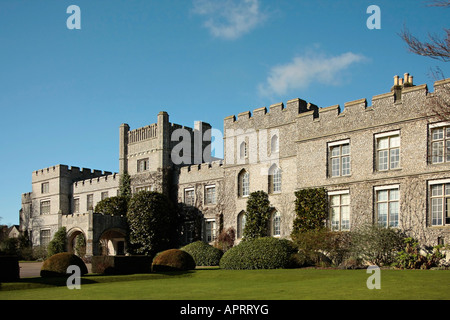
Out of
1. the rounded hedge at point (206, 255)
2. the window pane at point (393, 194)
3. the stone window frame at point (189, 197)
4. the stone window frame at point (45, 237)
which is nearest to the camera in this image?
the window pane at point (393, 194)

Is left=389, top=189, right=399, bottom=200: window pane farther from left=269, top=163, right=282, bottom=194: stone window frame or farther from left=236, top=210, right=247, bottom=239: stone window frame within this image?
left=236, top=210, right=247, bottom=239: stone window frame

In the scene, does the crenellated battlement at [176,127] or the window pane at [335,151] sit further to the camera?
the crenellated battlement at [176,127]

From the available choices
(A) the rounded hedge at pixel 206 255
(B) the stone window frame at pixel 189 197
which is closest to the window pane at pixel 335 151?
(A) the rounded hedge at pixel 206 255

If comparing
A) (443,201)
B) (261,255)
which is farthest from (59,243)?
(443,201)

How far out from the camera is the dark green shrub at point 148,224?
111 ft

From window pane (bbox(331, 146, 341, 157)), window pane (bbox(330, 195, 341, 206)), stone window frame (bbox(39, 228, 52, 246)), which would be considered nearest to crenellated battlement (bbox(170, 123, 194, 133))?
window pane (bbox(331, 146, 341, 157))

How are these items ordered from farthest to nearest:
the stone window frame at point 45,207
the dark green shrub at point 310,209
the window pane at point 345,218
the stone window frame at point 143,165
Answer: the stone window frame at point 45,207, the stone window frame at point 143,165, the dark green shrub at point 310,209, the window pane at point 345,218

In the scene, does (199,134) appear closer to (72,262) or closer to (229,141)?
(229,141)

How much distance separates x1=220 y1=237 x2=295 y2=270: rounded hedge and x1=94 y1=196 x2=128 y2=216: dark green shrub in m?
14.1

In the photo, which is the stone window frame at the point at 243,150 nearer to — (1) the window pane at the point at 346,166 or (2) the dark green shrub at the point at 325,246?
(1) the window pane at the point at 346,166

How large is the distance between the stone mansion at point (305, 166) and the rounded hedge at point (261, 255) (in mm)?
3103

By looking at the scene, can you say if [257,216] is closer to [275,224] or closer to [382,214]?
[275,224]

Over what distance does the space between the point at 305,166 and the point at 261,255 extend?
559 cm
